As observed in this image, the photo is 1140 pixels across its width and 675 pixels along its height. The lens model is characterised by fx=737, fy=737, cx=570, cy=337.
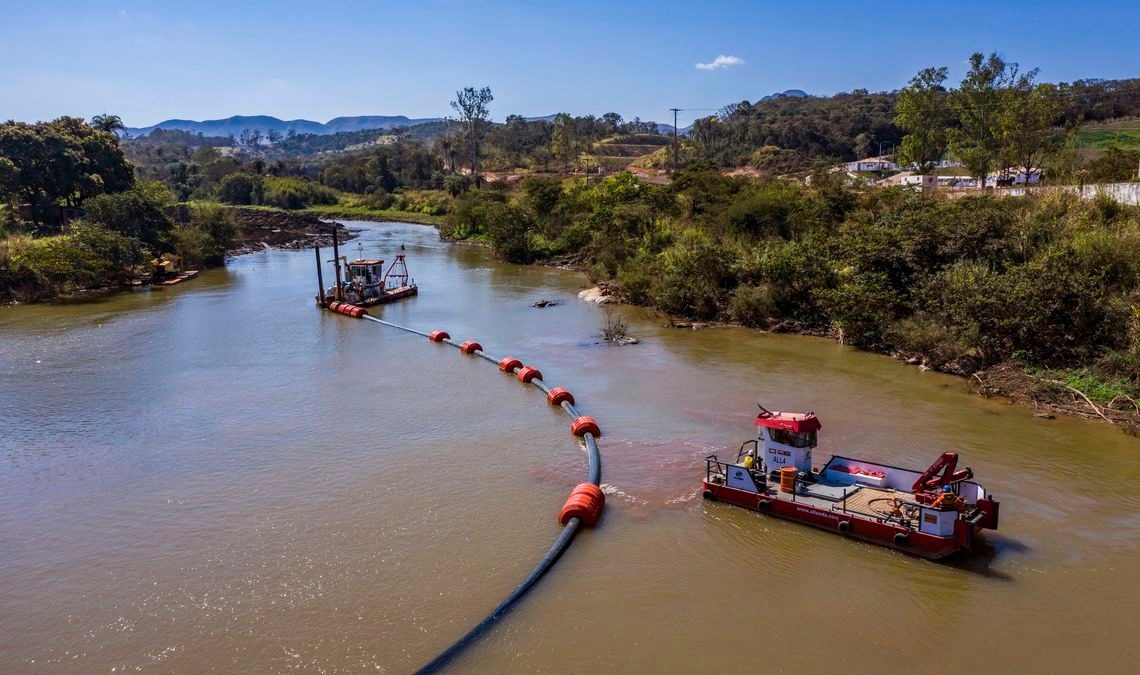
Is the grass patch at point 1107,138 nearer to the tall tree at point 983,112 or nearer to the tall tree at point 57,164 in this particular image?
the tall tree at point 983,112

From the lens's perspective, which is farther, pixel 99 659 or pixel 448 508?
pixel 448 508

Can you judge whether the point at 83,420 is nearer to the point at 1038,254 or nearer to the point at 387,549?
the point at 387,549

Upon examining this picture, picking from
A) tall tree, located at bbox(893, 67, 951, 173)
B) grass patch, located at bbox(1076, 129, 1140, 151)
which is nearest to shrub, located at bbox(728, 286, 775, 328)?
tall tree, located at bbox(893, 67, 951, 173)

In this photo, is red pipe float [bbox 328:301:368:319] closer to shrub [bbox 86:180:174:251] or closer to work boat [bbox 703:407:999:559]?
shrub [bbox 86:180:174:251]

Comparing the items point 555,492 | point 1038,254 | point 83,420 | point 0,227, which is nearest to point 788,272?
point 1038,254

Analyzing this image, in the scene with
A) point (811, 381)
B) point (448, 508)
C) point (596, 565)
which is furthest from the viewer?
point (811, 381)

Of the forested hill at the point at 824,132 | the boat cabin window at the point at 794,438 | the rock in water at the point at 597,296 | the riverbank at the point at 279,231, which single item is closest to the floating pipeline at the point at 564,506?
the boat cabin window at the point at 794,438
